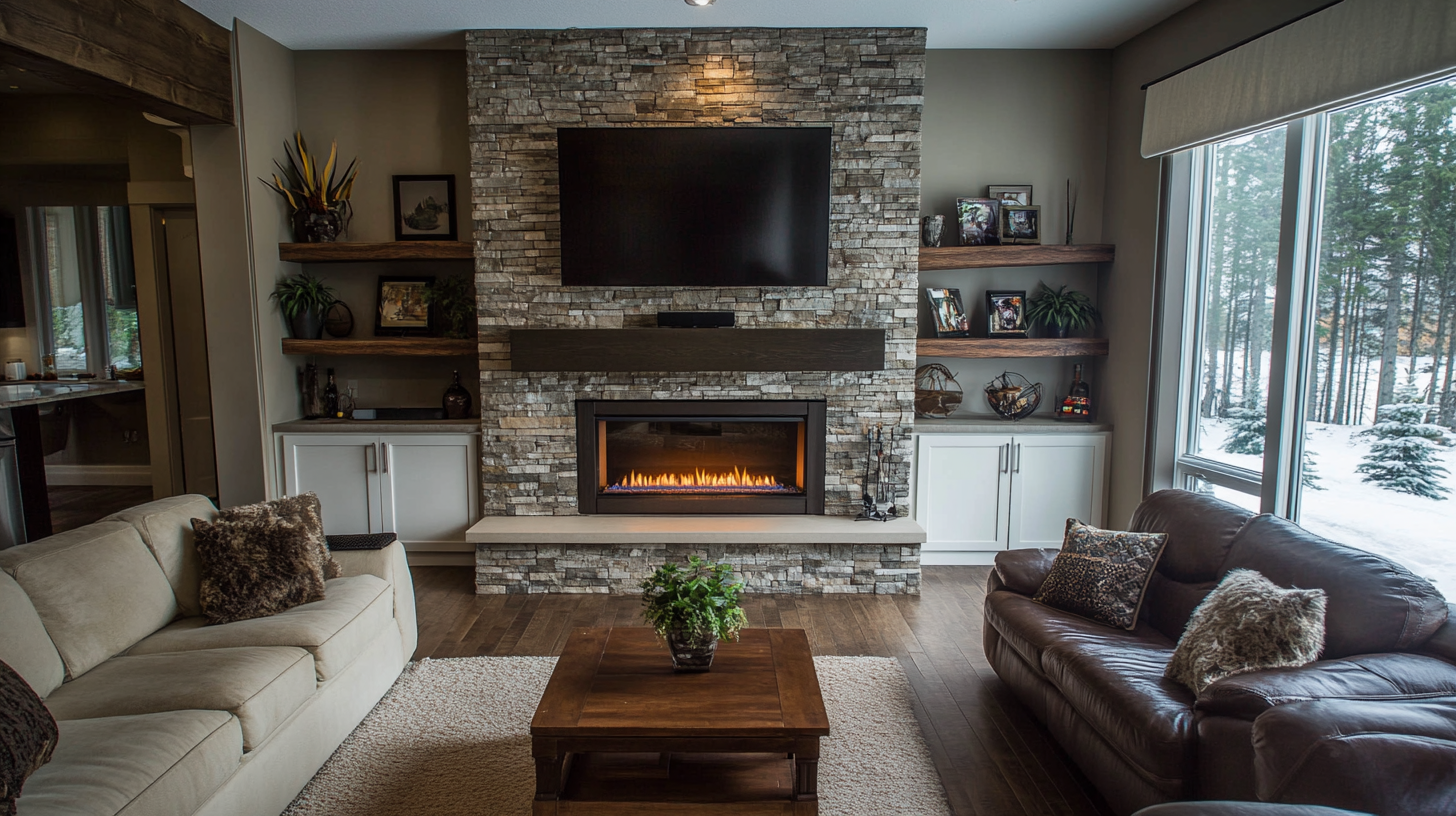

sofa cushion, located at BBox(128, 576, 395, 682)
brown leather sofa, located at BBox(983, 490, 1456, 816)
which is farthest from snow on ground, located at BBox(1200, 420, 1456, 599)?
sofa cushion, located at BBox(128, 576, 395, 682)

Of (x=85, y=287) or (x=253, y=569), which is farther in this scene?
(x=85, y=287)

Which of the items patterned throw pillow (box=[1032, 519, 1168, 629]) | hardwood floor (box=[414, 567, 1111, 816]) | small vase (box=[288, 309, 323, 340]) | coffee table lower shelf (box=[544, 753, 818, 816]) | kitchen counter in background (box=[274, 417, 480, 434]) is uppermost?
small vase (box=[288, 309, 323, 340])

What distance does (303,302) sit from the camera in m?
4.33

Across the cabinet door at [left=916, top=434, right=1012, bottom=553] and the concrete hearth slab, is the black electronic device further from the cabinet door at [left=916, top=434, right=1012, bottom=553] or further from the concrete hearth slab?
the cabinet door at [left=916, top=434, right=1012, bottom=553]

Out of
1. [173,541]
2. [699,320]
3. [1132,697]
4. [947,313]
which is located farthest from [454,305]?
[1132,697]

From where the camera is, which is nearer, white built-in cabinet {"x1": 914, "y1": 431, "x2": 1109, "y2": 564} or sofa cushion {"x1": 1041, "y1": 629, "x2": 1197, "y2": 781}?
sofa cushion {"x1": 1041, "y1": 629, "x2": 1197, "y2": 781}

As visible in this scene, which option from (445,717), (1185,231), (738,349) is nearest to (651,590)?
(445,717)

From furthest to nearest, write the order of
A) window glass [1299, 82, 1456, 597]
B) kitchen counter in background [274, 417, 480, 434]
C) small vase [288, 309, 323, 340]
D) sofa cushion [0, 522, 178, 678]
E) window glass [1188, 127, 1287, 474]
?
small vase [288, 309, 323, 340]
kitchen counter in background [274, 417, 480, 434]
window glass [1188, 127, 1287, 474]
window glass [1299, 82, 1456, 597]
sofa cushion [0, 522, 178, 678]

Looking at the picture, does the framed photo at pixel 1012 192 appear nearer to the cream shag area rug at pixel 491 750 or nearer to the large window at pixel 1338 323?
the large window at pixel 1338 323

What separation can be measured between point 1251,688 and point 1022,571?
115 cm

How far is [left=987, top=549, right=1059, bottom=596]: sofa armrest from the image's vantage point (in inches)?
115

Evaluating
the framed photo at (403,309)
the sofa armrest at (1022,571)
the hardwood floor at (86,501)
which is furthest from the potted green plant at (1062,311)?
the hardwood floor at (86,501)

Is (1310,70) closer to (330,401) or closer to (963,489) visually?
(963,489)

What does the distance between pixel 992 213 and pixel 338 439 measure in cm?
404
